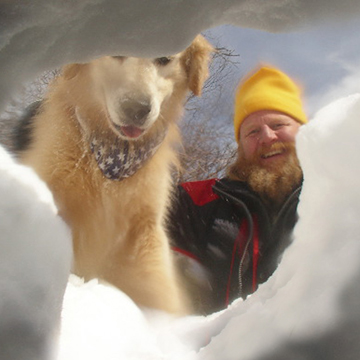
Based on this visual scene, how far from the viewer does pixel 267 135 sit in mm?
746

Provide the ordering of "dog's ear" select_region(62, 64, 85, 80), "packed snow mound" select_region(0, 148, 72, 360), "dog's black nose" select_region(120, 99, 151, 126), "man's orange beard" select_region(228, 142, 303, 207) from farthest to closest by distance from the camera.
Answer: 1. "man's orange beard" select_region(228, 142, 303, 207)
2. "dog's ear" select_region(62, 64, 85, 80)
3. "dog's black nose" select_region(120, 99, 151, 126)
4. "packed snow mound" select_region(0, 148, 72, 360)

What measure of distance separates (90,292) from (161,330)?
67 mm

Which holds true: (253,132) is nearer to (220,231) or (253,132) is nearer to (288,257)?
(220,231)

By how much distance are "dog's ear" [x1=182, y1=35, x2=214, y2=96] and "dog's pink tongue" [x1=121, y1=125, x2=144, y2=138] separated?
180 millimetres

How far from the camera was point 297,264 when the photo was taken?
22 centimetres

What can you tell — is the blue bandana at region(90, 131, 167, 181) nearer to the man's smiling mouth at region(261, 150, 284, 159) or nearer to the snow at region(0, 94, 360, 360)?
the man's smiling mouth at region(261, 150, 284, 159)

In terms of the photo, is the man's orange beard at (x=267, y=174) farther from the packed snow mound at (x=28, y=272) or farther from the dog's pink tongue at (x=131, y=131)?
the packed snow mound at (x=28, y=272)

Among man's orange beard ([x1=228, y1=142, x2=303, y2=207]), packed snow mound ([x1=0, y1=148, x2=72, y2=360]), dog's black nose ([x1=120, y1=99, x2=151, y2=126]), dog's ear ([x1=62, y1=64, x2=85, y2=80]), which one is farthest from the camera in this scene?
man's orange beard ([x1=228, y1=142, x2=303, y2=207])

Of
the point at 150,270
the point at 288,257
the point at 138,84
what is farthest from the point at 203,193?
the point at 288,257

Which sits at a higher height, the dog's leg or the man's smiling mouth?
the man's smiling mouth

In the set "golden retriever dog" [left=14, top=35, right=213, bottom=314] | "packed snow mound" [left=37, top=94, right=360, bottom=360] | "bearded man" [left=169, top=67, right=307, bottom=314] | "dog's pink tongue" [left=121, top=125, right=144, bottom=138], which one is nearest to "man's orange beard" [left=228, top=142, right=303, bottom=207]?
"bearded man" [left=169, top=67, right=307, bottom=314]

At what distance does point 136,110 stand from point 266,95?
0.24m

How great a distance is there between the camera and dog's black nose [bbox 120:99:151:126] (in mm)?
496

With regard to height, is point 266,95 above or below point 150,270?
above
